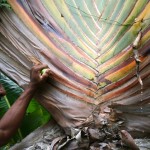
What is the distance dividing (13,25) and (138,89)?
2.16ft

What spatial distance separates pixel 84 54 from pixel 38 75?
8.6 inches

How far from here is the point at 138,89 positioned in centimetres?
167

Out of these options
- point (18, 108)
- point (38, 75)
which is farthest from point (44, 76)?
point (18, 108)

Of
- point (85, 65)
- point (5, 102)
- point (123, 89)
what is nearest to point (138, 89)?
point (123, 89)

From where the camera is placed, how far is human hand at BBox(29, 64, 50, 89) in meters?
1.75

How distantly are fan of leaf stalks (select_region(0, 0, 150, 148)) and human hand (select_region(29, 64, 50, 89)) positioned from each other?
4cm

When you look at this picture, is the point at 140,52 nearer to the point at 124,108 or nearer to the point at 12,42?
the point at 124,108

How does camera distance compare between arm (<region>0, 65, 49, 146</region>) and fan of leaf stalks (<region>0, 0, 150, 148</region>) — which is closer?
fan of leaf stalks (<region>0, 0, 150, 148</region>)

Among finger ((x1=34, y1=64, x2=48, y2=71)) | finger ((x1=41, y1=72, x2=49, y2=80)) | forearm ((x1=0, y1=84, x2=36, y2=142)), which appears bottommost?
forearm ((x1=0, y1=84, x2=36, y2=142))

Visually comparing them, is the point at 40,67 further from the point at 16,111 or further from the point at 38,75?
the point at 16,111

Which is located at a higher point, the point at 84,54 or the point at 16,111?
the point at 84,54

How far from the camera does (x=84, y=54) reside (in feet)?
5.88

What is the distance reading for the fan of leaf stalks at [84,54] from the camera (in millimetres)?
1670

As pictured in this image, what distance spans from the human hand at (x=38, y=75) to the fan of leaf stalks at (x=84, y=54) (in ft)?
0.14
